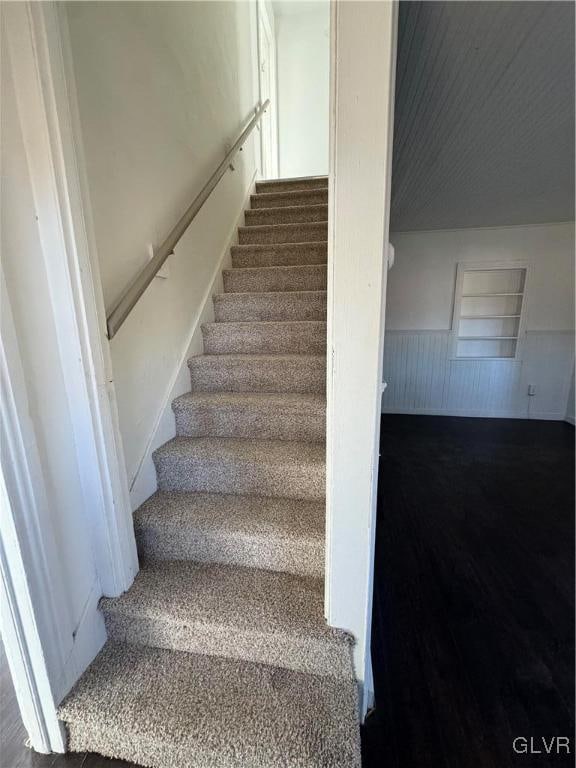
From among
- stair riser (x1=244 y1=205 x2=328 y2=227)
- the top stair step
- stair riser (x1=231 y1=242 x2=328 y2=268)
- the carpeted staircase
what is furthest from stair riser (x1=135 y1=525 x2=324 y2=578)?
the top stair step

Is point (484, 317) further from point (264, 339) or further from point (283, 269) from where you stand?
point (264, 339)

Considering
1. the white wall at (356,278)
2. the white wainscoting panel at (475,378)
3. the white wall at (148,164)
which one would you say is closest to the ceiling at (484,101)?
the white wall at (356,278)

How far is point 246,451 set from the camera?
138 centimetres

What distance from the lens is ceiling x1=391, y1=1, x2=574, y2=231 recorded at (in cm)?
87

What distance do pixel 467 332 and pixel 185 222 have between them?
141 inches

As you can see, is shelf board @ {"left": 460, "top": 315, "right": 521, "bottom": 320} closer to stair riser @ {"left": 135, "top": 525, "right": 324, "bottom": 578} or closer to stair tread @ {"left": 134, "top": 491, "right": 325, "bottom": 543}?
stair tread @ {"left": 134, "top": 491, "right": 325, "bottom": 543}

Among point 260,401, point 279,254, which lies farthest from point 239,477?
point 279,254

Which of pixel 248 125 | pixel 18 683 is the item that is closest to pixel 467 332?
pixel 248 125

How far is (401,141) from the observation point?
1.60 m

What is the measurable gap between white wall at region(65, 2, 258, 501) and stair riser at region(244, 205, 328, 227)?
0.64 meters

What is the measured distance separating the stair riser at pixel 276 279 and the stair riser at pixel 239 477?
128 cm

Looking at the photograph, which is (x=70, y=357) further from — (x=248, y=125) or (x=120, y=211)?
(x=248, y=125)

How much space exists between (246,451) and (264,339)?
739mm

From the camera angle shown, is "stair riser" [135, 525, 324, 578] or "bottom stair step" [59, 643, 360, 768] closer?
"bottom stair step" [59, 643, 360, 768]
